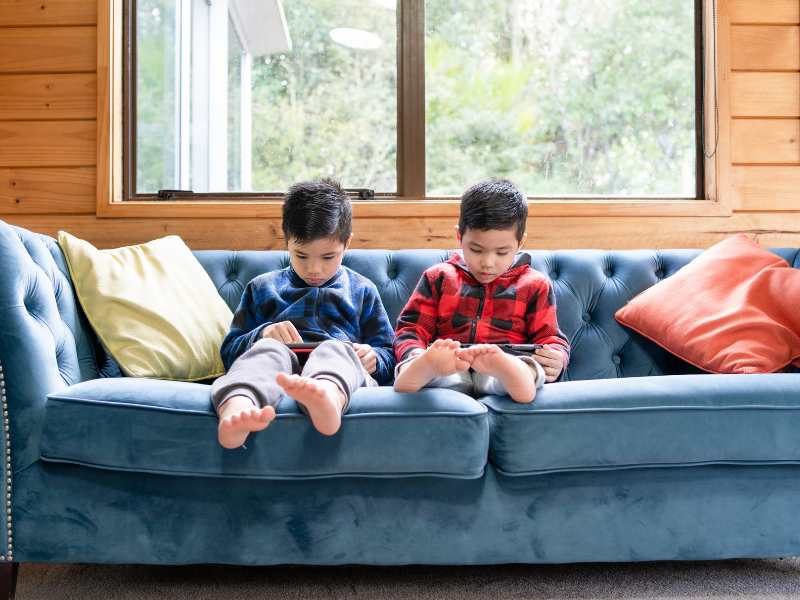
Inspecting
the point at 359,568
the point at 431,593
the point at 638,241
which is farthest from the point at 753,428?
the point at 638,241

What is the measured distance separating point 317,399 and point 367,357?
0.40m

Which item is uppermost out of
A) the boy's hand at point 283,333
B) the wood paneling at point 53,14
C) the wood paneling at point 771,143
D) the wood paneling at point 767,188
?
the wood paneling at point 53,14

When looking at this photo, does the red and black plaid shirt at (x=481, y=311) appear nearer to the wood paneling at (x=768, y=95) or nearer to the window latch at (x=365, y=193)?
the window latch at (x=365, y=193)

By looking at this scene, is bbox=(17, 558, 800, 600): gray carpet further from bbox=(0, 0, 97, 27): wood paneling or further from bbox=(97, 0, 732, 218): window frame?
bbox=(0, 0, 97, 27): wood paneling

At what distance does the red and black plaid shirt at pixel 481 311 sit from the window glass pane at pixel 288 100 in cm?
80

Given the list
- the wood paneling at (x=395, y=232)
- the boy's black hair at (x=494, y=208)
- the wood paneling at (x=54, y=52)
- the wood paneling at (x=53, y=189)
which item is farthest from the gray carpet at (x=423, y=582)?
the wood paneling at (x=54, y=52)

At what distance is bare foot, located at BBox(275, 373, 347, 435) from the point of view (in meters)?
1.19

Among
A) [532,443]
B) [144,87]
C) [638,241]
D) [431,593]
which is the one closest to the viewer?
[532,443]

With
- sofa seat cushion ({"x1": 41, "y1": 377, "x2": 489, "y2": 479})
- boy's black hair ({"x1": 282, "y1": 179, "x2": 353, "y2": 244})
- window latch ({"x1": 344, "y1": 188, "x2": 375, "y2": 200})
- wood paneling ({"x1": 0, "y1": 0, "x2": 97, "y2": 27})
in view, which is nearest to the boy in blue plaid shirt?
boy's black hair ({"x1": 282, "y1": 179, "x2": 353, "y2": 244})

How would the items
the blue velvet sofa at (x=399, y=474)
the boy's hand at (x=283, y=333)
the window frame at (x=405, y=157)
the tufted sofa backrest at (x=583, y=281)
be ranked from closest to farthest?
the blue velvet sofa at (x=399, y=474) < the boy's hand at (x=283, y=333) < the tufted sofa backrest at (x=583, y=281) < the window frame at (x=405, y=157)

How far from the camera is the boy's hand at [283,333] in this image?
1562mm

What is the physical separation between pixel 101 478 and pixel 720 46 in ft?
7.49

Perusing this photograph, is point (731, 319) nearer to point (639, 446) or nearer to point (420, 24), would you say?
point (639, 446)

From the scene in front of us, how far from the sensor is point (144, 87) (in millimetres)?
2527
